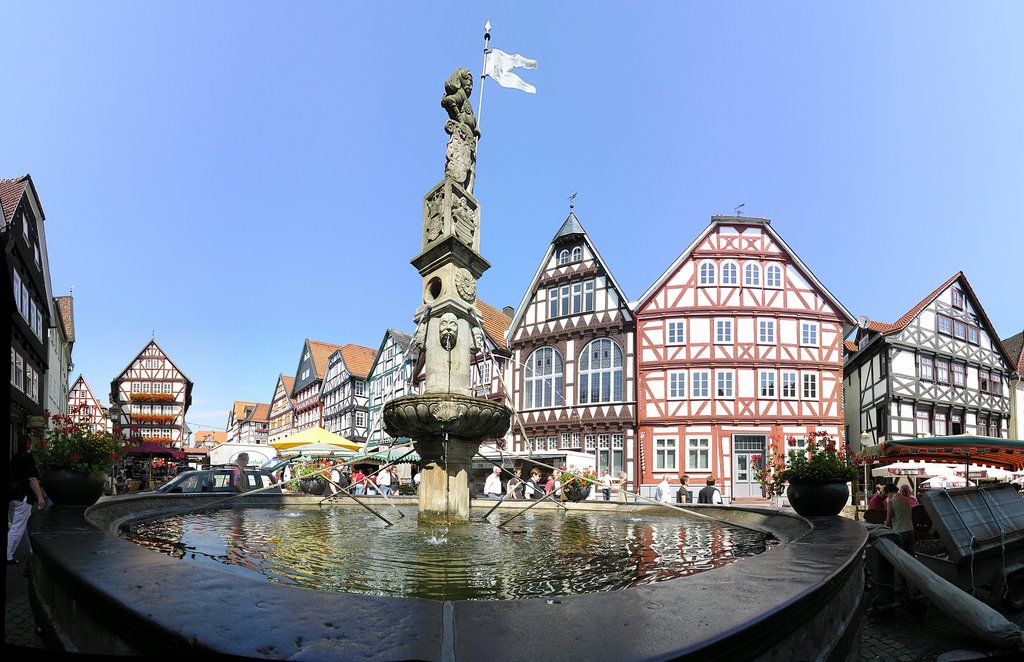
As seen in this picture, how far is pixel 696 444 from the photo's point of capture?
103ft

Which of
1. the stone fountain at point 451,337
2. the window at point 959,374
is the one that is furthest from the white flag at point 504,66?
the window at point 959,374

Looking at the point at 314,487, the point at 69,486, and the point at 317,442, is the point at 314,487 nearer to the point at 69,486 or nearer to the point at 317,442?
the point at 317,442

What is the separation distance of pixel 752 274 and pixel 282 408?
2905 inches

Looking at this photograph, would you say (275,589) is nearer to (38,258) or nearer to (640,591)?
(640,591)

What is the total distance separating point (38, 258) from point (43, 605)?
30.8 meters

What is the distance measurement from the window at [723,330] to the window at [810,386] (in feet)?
12.9

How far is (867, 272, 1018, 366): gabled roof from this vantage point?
3509 cm

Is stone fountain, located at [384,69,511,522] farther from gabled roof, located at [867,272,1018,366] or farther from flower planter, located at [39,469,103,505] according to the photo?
gabled roof, located at [867,272,1018,366]

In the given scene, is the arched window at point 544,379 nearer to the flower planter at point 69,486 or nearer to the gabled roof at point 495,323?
the gabled roof at point 495,323

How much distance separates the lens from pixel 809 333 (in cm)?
3209

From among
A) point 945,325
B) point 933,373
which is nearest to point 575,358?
point 933,373

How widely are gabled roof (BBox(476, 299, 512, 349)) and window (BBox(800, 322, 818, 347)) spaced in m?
15.0

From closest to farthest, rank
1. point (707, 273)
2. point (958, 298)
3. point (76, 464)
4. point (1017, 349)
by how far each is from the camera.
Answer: point (76, 464) < point (707, 273) < point (958, 298) < point (1017, 349)

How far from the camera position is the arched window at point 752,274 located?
32.2 m
